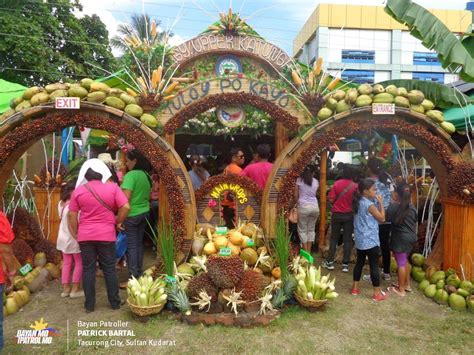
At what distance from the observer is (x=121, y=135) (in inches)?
187

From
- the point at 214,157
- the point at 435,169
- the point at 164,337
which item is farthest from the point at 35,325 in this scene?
the point at 214,157

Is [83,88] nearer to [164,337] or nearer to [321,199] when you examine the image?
[164,337]

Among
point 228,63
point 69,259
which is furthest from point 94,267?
point 228,63

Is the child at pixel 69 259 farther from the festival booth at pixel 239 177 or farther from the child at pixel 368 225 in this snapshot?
A: the child at pixel 368 225

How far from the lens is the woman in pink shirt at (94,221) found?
13.9ft

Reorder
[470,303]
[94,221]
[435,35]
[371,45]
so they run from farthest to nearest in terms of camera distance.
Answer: [371,45]
[435,35]
[470,303]
[94,221]

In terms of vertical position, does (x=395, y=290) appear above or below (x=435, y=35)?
below

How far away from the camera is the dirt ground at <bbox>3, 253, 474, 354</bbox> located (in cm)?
372

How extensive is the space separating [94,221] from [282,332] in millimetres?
2362

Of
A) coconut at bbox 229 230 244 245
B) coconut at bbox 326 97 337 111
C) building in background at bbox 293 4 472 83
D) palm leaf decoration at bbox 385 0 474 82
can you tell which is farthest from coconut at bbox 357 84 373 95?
building in background at bbox 293 4 472 83

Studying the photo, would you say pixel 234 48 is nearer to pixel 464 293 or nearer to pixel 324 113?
pixel 324 113

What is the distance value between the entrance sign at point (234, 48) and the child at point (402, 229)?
373 centimetres

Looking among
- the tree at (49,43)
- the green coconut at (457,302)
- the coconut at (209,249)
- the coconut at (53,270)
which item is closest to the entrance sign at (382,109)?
the green coconut at (457,302)

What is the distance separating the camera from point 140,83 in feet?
16.0
